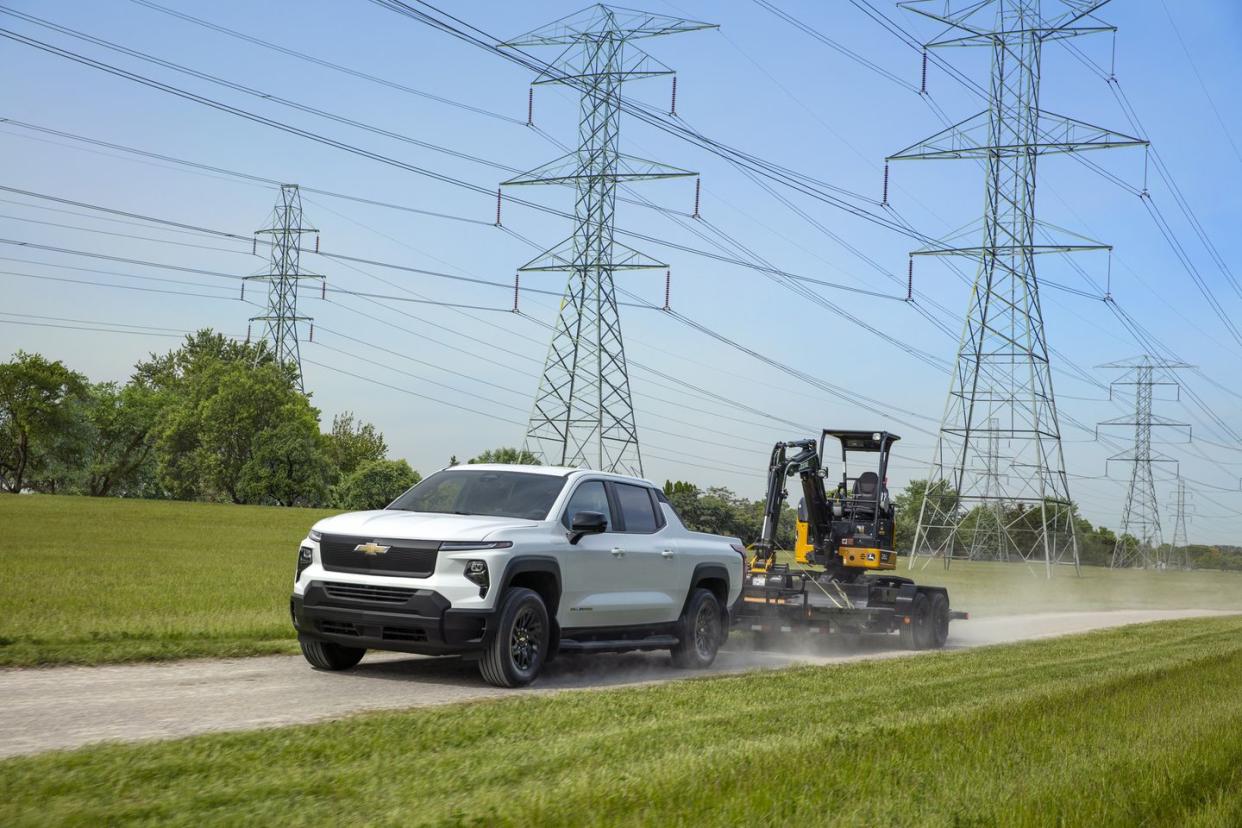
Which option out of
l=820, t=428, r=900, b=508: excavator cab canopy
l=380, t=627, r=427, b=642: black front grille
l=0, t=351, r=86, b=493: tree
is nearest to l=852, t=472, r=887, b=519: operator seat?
l=820, t=428, r=900, b=508: excavator cab canopy

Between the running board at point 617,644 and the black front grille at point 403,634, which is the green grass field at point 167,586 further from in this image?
the running board at point 617,644

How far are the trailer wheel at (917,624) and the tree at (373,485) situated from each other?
207 feet

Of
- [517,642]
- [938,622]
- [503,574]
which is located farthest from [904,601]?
[503,574]

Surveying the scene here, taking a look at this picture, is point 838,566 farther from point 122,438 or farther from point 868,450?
point 122,438

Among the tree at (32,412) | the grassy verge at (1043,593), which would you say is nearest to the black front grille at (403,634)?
the grassy verge at (1043,593)

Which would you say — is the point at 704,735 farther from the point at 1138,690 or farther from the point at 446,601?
the point at 1138,690

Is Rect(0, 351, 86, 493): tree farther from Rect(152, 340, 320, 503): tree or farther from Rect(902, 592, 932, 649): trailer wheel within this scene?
Rect(902, 592, 932, 649): trailer wheel

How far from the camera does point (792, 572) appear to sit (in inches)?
779

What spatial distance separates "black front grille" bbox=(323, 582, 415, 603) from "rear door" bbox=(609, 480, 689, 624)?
2.86 m

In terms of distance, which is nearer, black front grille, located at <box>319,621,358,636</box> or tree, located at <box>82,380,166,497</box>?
black front grille, located at <box>319,621,358,636</box>

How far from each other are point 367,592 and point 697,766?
4.56 m

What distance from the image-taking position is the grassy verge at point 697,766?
20.4ft

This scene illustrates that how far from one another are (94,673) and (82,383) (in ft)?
314

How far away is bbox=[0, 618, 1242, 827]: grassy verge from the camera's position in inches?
245
